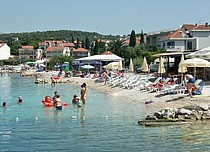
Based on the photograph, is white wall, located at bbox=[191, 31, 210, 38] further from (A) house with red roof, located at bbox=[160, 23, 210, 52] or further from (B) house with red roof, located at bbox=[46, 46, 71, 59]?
(B) house with red roof, located at bbox=[46, 46, 71, 59]

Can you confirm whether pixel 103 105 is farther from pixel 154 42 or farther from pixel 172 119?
pixel 154 42

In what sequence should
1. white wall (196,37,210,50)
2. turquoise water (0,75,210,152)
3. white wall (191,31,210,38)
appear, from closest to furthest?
turquoise water (0,75,210,152) < white wall (196,37,210,50) < white wall (191,31,210,38)

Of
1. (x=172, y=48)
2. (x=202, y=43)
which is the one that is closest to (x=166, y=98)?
(x=202, y=43)

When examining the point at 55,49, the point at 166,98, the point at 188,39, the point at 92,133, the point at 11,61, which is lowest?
the point at 92,133

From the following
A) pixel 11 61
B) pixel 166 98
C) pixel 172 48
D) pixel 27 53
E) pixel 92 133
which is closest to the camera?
pixel 92 133

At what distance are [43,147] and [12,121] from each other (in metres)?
6.31

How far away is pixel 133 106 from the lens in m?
25.9

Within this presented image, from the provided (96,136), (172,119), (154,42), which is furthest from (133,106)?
(154,42)

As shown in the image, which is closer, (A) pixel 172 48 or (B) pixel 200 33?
(B) pixel 200 33

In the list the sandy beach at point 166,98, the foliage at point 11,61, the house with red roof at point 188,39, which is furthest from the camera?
the foliage at point 11,61

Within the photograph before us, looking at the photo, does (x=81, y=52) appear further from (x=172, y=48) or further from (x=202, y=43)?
(x=202, y=43)

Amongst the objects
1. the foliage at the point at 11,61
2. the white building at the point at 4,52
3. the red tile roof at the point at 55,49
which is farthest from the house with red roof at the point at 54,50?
the white building at the point at 4,52

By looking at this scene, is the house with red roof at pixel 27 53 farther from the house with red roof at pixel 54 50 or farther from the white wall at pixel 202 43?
the white wall at pixel 202 43

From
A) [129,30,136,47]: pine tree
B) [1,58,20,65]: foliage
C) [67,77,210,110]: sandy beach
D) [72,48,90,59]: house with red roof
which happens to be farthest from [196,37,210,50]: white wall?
[1,58,20,65]: foliage
